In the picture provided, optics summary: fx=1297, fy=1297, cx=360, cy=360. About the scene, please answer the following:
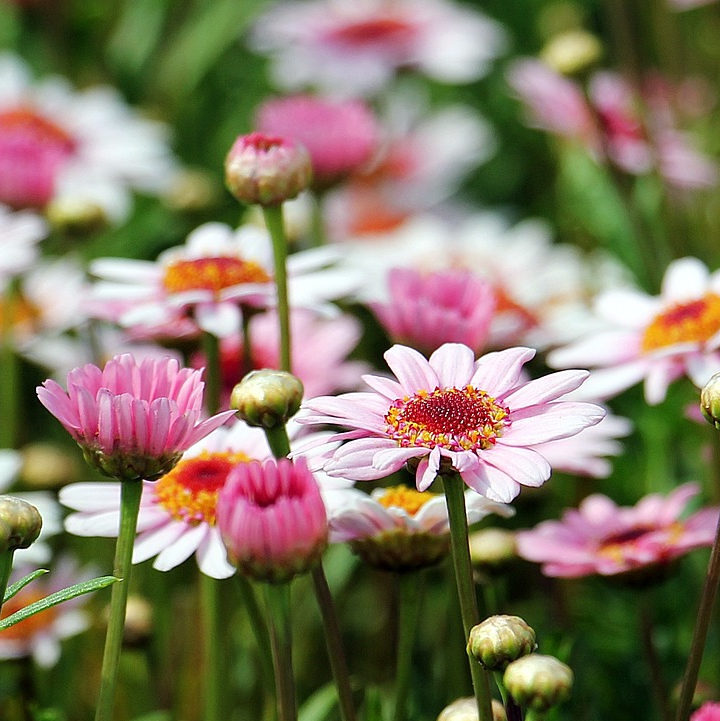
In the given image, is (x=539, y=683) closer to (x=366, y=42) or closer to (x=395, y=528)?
(x=395, y=528)

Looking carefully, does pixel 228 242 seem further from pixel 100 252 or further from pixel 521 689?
pixel 100 252

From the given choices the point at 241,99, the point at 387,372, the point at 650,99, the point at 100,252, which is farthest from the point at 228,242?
the point at 241,99

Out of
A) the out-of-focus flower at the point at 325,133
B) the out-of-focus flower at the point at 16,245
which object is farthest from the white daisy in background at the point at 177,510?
the out-of-focus flower at the point at 325,133

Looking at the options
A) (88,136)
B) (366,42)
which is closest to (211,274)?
(88,136)

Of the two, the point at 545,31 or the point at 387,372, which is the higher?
the point at 545,31

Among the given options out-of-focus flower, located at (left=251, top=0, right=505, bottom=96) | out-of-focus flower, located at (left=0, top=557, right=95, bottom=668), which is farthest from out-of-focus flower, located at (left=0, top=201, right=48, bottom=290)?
out-of-focus flower, located at (left=251, top=0, right=505, bottom=96)

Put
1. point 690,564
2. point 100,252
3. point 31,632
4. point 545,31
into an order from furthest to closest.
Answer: point 545,31 → point 100,252 → point 690,564 → point 31,632

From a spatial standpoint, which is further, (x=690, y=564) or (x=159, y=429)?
(x=690, y=564)
